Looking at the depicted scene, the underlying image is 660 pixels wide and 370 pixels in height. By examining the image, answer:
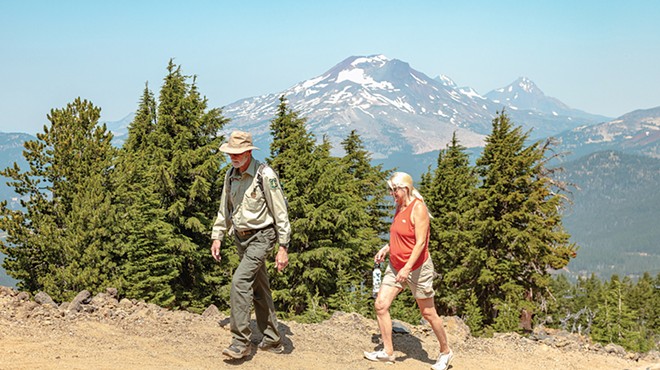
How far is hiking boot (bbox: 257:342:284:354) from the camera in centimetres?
690

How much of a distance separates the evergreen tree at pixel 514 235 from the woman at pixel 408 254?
684 inches

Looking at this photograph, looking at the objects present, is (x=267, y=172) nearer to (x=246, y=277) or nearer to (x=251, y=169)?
(x=251, y=169)

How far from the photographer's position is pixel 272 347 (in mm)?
6980

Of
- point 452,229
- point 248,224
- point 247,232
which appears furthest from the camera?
point 452,229

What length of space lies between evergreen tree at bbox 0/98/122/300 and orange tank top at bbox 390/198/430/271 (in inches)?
652

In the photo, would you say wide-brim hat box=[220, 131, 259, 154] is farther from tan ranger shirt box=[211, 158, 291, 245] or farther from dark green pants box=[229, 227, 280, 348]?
dark green pants box=[229, 227, 280, 348]

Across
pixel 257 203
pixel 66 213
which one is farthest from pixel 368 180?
pixel 257 203

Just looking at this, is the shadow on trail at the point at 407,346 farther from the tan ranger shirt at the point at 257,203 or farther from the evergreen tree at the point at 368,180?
the evergreen tree at the point at 368,180

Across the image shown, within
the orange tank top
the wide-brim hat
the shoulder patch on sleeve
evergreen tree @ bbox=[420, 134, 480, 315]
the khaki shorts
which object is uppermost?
the wide-brim hat

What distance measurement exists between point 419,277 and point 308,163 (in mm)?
18255

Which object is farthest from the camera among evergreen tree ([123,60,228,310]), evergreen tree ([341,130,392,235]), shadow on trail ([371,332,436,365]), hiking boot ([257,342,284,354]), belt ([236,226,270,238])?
evergreen tree ([341,130,392,235])

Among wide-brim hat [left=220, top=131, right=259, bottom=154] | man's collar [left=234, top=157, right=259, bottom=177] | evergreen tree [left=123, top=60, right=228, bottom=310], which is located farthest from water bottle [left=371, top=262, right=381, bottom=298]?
evergreen tree [left=123, top=60, right=228, bottom=310]

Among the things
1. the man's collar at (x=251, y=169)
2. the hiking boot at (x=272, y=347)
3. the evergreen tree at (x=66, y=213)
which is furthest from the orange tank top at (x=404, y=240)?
the evergreen tree at (x=66, y=213)

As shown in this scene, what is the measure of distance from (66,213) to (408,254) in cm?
2125
